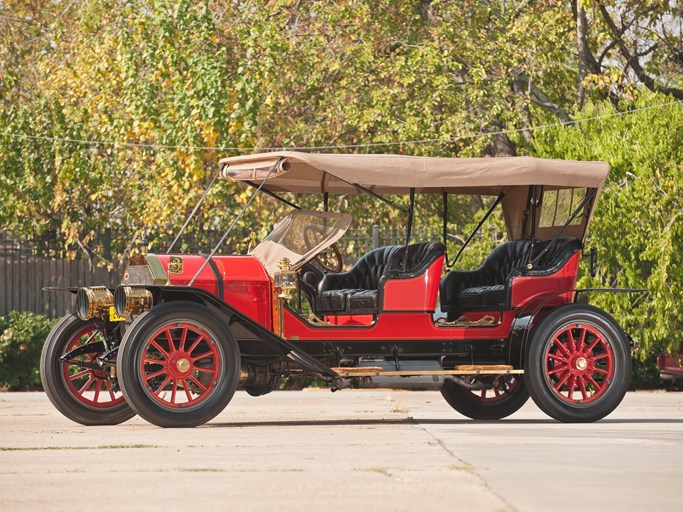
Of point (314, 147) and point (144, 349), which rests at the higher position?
point (314, 147)

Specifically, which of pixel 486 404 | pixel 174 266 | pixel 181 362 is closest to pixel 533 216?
pixel 486 404

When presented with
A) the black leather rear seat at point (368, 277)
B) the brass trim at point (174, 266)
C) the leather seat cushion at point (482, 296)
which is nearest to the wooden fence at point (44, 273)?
the black leather rear seat at point (368, 277)

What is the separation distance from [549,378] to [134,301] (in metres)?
3.67

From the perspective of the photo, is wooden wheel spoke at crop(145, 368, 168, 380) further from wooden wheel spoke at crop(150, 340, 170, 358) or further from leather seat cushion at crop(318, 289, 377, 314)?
leather seat cushion at crop(318, 289, 377, 314)

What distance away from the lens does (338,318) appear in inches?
492

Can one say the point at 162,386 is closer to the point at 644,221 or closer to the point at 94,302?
the point at 94,302

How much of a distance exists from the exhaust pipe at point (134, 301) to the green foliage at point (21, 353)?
991 centimetres

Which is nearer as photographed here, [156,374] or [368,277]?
[156,374]

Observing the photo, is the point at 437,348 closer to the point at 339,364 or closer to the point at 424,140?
the point at 339,364

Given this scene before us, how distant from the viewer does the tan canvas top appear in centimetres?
1214

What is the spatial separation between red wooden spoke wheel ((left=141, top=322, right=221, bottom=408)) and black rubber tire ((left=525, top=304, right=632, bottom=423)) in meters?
2.81

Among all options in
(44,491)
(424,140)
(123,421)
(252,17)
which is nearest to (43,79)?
(252,17)

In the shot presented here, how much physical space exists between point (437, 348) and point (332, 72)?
43.9 ft

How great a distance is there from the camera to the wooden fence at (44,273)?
22.9 meters
